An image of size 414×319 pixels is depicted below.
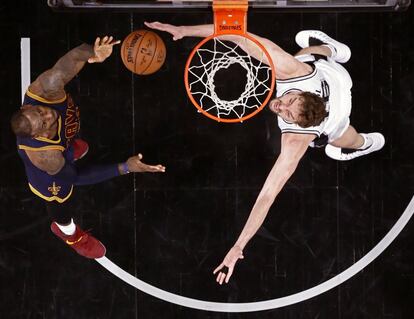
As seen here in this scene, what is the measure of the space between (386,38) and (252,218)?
5.96 feet

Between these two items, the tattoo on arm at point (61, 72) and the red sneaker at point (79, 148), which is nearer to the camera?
the tattoo on arm at point (61, 72)

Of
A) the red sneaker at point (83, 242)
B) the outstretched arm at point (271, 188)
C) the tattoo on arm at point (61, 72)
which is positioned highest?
the tattoo on arm at point (61, 72)

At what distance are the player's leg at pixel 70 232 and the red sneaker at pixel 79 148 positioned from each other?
0.36 meters

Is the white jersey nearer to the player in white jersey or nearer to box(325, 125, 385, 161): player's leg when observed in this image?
the player in white jersey

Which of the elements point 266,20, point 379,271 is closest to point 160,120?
point 266,20

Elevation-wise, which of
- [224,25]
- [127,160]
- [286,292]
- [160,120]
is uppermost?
[224,25]

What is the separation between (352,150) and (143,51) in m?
1.83

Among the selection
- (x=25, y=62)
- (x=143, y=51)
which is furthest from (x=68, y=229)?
(x=143, y=51)

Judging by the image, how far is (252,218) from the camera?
154 inches

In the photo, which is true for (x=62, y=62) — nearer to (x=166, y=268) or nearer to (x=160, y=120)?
(x=160, y=120)

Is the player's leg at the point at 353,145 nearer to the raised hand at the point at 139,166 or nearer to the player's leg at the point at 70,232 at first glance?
the raised hand at the point at 139,166

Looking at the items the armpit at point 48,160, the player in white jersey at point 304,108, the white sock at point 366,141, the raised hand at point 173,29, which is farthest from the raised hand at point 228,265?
the raised hand at point 173,29

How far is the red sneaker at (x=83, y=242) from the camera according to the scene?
4.02 metres

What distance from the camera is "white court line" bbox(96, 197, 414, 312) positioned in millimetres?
4168
